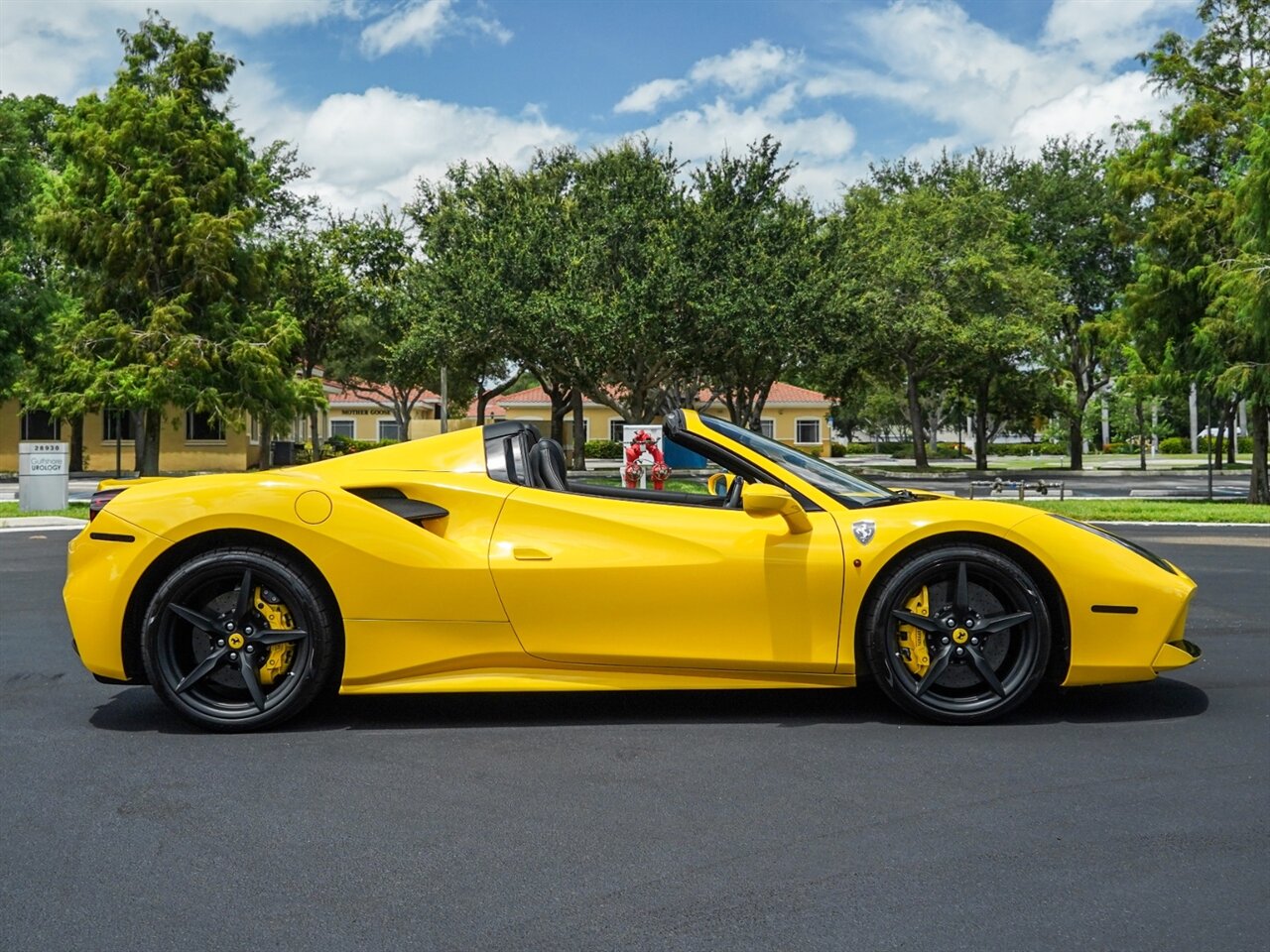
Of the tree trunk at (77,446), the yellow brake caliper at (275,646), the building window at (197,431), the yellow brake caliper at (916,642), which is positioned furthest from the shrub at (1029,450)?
the yellow brake caliper at (275,646)

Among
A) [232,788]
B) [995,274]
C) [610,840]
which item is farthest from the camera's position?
[995,274]

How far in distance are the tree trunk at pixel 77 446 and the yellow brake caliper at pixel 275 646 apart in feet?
149

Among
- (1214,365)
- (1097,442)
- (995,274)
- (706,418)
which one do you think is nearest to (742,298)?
(1214,365)

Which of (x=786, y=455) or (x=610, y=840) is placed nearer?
(x=610, y=840)

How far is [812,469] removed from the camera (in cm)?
538

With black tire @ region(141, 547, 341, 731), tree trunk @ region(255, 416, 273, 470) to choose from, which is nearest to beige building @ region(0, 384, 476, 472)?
tree trunk @ region(255, 416, 273, 470)

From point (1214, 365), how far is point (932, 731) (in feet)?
77.9

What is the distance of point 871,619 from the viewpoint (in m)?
4.94

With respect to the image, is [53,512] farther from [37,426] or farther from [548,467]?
[37,426]

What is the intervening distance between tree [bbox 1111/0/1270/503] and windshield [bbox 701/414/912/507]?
21.9 m

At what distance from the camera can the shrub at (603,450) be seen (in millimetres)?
73312

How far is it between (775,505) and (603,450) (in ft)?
226

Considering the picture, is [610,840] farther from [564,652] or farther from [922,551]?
[922,551]

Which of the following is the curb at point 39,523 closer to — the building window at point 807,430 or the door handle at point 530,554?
the door handle at point 530,554
